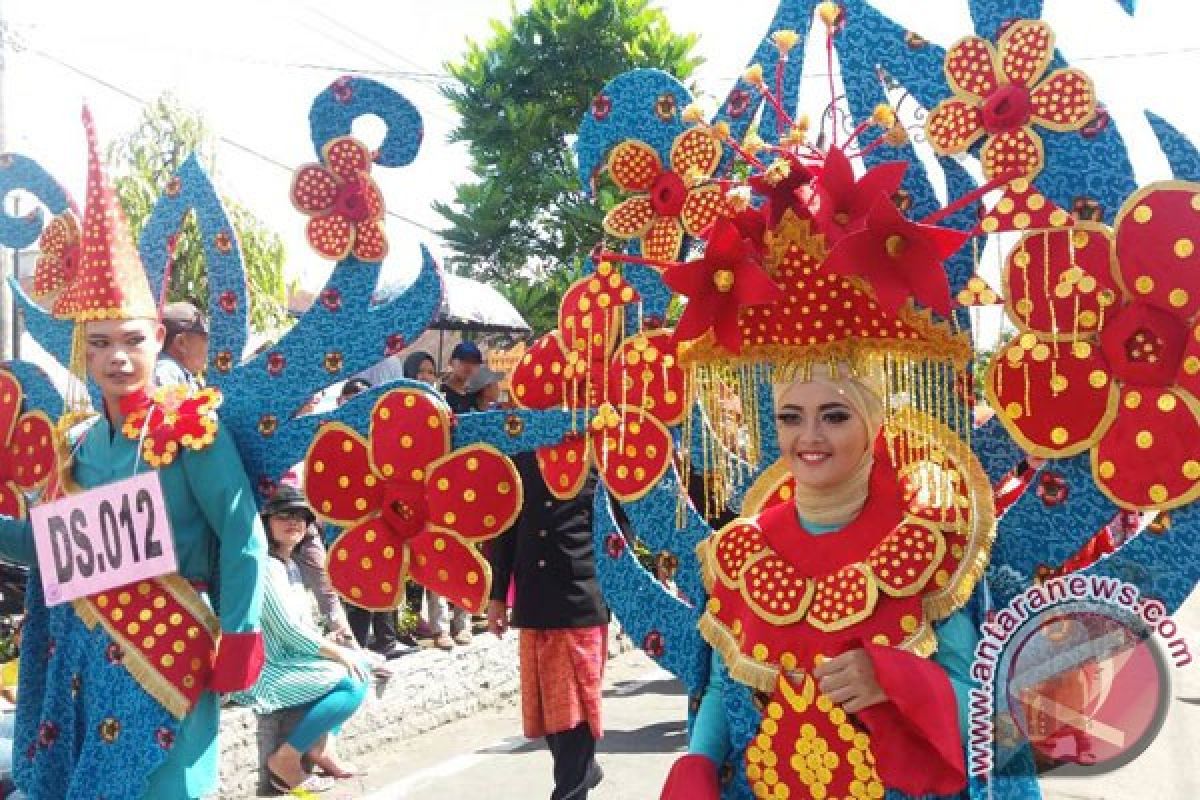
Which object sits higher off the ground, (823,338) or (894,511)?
(823,338)

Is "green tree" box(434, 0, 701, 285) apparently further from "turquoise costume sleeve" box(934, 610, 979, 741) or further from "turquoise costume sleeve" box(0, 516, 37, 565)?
"turquoise costume sleeve" box(934, 610, 979, 741)

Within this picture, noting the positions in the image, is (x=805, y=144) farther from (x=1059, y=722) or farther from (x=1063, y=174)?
(x=1059, y=722)

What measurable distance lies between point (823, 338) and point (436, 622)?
4.67 meters

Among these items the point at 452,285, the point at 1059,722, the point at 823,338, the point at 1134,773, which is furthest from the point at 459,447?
the point at 452,285

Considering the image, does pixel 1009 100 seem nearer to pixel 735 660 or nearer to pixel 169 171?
pixel 735 660

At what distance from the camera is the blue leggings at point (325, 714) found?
3.59 m

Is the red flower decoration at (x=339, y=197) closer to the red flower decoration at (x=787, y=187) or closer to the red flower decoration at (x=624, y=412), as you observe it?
the red flower decoration at (x=624, y=412)

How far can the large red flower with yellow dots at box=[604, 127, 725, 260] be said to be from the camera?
2.64 m

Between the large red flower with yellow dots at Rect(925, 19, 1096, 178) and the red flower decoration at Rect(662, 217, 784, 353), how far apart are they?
483 millimetres

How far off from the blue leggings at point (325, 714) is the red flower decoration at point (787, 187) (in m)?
2.18

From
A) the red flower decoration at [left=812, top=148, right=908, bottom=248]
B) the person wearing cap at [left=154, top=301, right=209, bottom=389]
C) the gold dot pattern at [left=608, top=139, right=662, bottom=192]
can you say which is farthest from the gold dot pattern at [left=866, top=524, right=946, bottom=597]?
the person wearing cap at [left=154, top=301, right=209, bottom=389]

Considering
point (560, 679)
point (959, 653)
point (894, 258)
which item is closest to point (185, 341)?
point (560, 679)

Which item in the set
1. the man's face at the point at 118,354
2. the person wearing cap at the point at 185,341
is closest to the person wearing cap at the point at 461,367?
the person wearing cap at the point at 185,341

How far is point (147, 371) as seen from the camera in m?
3.05
